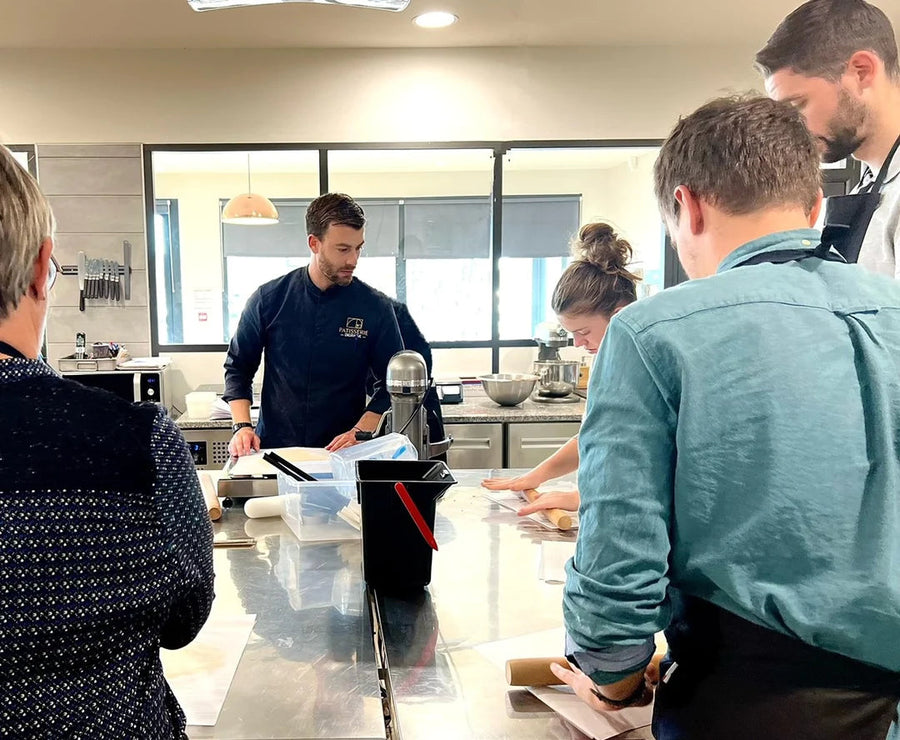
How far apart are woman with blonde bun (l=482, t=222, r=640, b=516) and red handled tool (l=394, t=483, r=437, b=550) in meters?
0.64

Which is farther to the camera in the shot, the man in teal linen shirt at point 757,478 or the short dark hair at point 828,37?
the short dark hair at point 828,37

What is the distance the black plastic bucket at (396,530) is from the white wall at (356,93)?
3.19 meters

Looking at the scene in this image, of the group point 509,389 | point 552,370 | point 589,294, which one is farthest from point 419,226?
point 589,294

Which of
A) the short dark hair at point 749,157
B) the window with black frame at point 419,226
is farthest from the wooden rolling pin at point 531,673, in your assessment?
the window with black frame at point 419,226

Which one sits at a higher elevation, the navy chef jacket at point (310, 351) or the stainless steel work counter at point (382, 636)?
the navy chef jacket at point (310, 351)

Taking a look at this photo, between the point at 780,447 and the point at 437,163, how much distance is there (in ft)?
14.8

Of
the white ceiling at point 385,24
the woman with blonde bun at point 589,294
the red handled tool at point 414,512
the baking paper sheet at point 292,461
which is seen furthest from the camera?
the white ceiling at point 385,24

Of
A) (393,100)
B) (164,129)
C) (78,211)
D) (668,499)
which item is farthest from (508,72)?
(668,499)

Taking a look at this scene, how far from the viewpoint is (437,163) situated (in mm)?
4965

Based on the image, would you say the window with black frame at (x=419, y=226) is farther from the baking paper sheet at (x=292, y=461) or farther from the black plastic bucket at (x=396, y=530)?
the black plastic bucket at (x=396, y=530)

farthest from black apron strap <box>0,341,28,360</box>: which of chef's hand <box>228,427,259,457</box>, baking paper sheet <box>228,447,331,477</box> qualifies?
chef's hand <box>228,427,259,457</box>

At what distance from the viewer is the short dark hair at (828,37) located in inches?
51.8

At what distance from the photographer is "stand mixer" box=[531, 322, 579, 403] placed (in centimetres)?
381

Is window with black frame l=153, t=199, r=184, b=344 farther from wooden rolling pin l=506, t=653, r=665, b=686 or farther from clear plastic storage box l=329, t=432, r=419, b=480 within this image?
wooden rolling pin l=506, t=653, r=665, b=686
